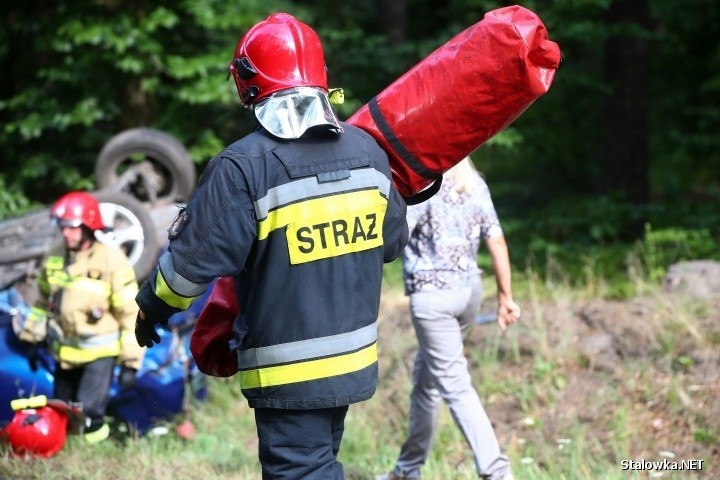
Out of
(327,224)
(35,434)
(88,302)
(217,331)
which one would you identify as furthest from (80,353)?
(327,224)

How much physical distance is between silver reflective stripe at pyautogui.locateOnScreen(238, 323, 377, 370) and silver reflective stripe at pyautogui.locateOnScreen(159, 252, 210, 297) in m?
0.29

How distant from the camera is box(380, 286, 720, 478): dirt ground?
223 inches

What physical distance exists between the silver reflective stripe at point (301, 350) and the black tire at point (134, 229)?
415 cm

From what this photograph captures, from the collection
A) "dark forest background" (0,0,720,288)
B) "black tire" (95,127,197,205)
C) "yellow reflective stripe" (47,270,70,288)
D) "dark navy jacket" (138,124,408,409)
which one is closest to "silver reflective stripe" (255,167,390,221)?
"dark navy jacket" (138,124,408,409)

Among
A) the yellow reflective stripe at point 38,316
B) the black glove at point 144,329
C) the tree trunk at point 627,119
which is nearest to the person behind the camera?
the black glove at point 144,329

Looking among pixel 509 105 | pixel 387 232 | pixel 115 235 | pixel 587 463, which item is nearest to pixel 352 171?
pixel 387 232

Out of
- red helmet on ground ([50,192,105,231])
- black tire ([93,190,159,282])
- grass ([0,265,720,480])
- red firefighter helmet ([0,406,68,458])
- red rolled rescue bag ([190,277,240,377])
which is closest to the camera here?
red rolled rescue bag ([190,277,240,377])

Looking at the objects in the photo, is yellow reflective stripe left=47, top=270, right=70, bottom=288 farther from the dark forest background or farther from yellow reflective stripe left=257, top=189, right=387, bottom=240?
the dark forest background

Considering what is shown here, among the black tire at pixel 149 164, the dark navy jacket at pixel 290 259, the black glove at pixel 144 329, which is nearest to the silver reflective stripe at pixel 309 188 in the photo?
the dark navy jacket at pixel 290 259

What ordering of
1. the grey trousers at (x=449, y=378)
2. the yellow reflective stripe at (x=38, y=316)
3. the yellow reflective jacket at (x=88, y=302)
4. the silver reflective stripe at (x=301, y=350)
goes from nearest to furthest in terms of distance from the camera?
the silver reflective stripe at (x=301, y=350)
the grey trousers at (x=449, y=378)
the yellow reflective jacket at (x=88, y=302)
the yellow reflective stripe at (x=38, y=316)

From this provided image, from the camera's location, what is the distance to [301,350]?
10.1 feet

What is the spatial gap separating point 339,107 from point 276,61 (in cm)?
696

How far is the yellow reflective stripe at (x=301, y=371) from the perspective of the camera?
3086 millimetres

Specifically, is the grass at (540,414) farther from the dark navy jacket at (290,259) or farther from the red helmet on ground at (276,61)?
the red helmet on ground at (276,61)
